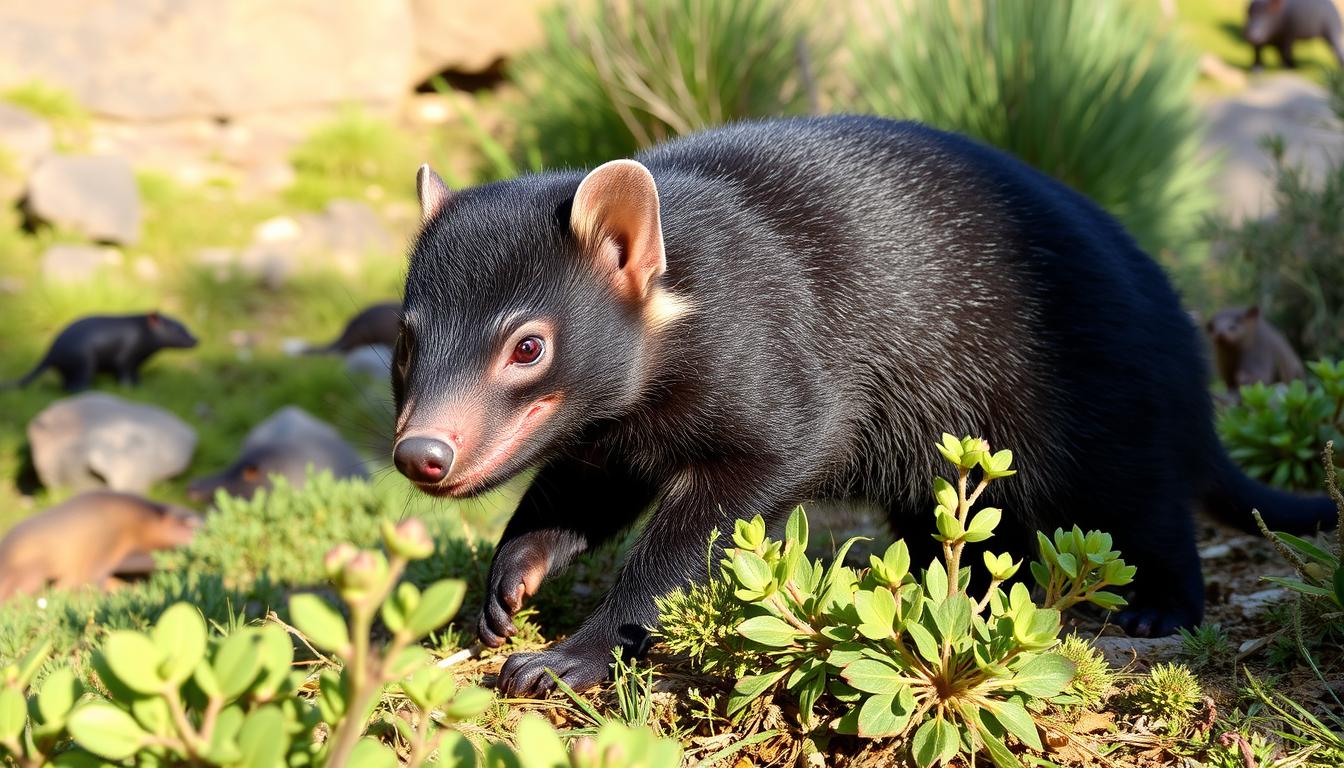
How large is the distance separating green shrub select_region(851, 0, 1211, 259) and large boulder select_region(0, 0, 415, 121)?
6.71m

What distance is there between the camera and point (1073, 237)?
3205 mm

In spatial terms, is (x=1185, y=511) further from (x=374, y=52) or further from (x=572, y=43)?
(x=374, y=52)

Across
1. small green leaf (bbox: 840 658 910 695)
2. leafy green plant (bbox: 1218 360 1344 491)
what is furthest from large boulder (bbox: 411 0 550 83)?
small green leaf (bbox: 840 658 910 695)

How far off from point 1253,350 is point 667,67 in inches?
164

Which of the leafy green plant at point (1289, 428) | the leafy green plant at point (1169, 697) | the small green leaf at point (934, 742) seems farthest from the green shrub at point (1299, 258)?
the small green leaf at point (934, 742)

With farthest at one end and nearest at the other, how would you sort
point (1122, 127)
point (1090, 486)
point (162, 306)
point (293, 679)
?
point (162, 306) < point (1122, 127) < point (1090, 486) < point (293, 679)

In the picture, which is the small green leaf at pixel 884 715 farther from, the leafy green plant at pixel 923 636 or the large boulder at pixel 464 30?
the large boulder at pixel 464 30

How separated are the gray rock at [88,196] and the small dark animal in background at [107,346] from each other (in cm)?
166

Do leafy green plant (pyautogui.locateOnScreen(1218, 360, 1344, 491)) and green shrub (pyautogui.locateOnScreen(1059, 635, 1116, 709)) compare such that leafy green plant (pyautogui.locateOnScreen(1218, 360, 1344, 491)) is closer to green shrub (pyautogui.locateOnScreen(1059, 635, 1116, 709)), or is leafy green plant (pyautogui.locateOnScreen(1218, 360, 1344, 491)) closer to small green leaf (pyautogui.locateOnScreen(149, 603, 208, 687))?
green shrub (pyautogui.locateOnScreen(1059, 635, 1116, 709))

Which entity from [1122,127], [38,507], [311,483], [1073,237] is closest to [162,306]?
[38,507]

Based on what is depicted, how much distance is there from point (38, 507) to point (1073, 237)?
686cm

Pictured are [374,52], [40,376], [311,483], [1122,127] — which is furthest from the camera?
[374,52]

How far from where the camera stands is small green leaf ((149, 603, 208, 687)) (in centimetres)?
144

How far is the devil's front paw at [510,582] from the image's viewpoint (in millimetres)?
2891
